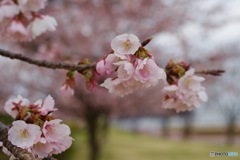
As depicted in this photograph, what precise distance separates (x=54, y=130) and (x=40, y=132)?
4 cm

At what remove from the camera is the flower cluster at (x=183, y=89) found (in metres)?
1.50

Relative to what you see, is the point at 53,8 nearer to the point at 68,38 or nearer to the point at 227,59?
the point at 68,38

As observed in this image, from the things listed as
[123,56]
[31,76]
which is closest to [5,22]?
[123,56]

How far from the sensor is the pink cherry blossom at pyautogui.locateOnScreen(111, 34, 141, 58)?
4.05ft

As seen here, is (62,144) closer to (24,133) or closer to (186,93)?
(24,133)

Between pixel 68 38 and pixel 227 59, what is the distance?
3.27m

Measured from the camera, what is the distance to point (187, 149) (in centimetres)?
1662

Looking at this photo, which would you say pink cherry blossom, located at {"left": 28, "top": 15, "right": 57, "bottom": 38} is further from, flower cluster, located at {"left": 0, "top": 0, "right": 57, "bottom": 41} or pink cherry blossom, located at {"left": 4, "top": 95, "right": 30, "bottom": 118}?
pink cherry blossom, located at {"left": 4, "top": 95, "right": 30, "bottom": 118}

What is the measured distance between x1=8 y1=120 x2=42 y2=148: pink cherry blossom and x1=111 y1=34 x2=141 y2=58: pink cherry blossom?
34 centimetres

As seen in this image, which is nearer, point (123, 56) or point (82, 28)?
point (123, 56)

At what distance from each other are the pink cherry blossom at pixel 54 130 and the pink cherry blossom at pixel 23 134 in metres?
0.02

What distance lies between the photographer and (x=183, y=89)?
1.52m

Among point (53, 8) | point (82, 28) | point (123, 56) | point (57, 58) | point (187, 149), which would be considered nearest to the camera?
point (123, 56)

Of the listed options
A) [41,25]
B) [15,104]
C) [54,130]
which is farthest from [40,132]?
[41,25]
